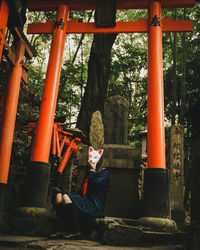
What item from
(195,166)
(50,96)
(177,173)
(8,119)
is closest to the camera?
(195,166)

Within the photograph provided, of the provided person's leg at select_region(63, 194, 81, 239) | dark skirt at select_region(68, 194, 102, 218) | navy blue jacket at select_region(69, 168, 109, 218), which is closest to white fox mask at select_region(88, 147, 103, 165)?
navy blue jacket at select_region(69, 168, 109, 218)

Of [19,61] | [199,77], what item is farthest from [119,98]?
[199,77]

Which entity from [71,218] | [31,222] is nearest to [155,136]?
[71,218]

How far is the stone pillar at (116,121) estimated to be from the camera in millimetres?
6962

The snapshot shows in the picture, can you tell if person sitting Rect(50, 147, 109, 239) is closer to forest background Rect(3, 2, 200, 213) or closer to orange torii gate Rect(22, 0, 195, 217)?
orange torii gate Rect(22, 0, 195, 217)

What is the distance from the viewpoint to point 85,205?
3990 mm

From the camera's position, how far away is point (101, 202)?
13.5 ft

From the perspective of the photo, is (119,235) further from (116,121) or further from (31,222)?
(116,121)

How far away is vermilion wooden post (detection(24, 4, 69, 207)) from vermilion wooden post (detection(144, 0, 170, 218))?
2.11 metres

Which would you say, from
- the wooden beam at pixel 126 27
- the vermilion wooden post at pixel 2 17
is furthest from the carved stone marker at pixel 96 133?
the vermilion wooden post at pixel 2 17

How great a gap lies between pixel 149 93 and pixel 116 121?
5.68 feet

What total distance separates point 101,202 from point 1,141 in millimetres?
2090

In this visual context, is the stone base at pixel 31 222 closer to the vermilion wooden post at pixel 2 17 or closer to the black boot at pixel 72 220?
the black boot at pixel 72 220

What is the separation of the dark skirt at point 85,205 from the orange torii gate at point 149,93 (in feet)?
4.04
